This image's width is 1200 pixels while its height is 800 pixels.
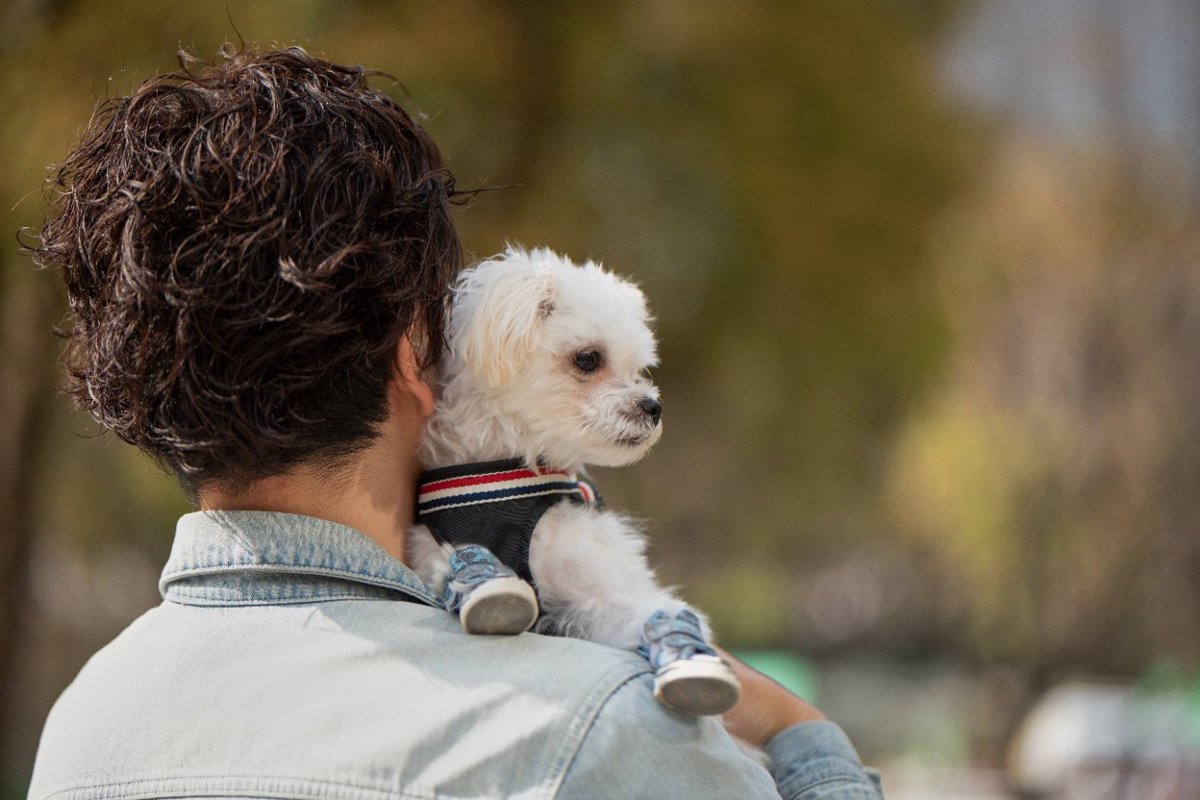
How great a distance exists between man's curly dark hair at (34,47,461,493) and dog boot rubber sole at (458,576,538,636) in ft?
0.99

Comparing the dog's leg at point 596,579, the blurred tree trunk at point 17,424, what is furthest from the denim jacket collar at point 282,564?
the blurred tree trunk at point 17,424

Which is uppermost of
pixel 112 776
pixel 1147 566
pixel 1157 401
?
pixel 1157 401

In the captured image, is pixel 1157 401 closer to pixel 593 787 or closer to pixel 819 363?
pixel 819 363

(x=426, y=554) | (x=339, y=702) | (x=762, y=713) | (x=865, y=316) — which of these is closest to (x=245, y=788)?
(x=339, y=702)

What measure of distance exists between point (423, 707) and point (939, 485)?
815 inches

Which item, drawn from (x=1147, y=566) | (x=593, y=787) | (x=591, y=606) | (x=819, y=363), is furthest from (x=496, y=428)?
(x=1147, y=566)

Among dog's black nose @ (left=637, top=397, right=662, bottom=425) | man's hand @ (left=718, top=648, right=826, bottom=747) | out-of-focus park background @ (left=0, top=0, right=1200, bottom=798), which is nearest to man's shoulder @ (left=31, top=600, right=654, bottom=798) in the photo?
man's hand @ (left=718, top=648, right=826, bottom=747)

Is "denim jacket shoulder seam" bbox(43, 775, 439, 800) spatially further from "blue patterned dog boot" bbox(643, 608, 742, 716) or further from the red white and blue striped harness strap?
the red white and blue striped harness strap

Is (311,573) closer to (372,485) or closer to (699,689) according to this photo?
(372,485)

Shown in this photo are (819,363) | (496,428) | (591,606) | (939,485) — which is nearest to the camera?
(591,606)

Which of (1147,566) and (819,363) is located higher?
(1147,566)

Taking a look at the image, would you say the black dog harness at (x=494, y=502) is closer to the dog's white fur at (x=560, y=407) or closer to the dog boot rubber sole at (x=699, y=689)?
the dog's white fur at (x=560, y=407)

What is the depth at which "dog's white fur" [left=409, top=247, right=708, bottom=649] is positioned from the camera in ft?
7.97

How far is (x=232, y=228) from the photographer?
1715 millimetres
